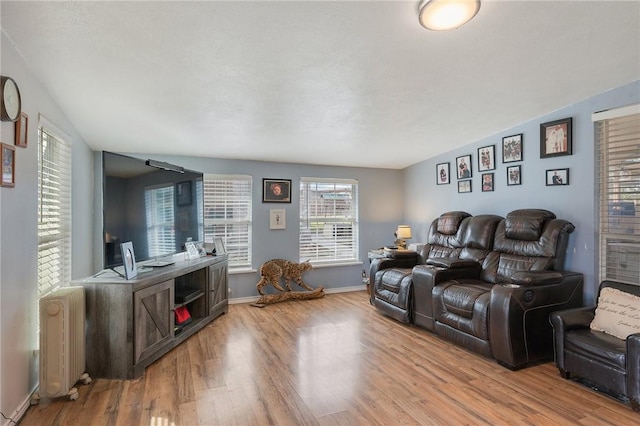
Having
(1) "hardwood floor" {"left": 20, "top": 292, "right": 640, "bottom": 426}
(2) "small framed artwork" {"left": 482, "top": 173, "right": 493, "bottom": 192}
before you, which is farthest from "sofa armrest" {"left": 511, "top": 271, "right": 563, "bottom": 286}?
(2) "small framed artwork" {"left": 482, "top": 173, "right": 493, "bottom": 192}

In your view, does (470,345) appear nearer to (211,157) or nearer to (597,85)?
(597,85)

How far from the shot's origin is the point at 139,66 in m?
2.29

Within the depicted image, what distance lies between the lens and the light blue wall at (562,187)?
306cm

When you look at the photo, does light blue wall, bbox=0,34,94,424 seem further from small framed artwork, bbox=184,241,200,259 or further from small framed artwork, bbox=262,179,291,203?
small framed artwork, bbox=262,179,291,203

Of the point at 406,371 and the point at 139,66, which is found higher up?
the point at 139,66

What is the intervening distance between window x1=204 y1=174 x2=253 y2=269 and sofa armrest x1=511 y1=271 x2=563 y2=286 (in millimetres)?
3370

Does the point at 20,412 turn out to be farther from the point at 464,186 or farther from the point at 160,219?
the point at 464,186

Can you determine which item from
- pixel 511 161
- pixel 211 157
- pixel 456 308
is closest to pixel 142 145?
pixel 211 157

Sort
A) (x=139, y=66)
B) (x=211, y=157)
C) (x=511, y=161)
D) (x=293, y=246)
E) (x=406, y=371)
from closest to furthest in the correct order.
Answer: (x=139, y=66), (x=406, y=371), (x=511, y=161), (x=211, y=157), (x=293, y=246)

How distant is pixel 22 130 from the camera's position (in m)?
2.08

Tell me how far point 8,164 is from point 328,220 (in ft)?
13.1

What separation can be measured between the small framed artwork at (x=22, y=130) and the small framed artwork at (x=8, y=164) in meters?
0.08

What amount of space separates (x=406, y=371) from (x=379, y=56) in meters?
2.39

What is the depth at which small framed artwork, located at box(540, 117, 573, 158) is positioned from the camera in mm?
3251
